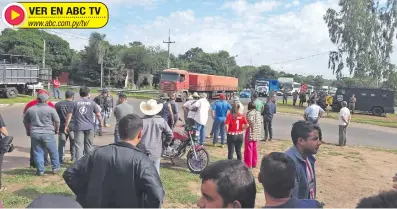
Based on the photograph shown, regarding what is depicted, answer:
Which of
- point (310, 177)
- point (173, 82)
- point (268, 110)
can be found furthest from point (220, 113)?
point (173, 82)

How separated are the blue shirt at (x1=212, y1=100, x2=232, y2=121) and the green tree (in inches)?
1245

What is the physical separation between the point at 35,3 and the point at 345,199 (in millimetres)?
8917

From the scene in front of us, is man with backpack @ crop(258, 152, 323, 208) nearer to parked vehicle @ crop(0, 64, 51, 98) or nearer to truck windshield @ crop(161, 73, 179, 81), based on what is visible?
parked vehicle @ crop(0, 64, 51, 98)

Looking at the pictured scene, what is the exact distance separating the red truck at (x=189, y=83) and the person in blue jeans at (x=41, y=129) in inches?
917

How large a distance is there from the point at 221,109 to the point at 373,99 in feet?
77.2

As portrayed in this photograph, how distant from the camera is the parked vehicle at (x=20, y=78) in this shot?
82.8ft

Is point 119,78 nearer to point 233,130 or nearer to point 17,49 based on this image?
point 17,49

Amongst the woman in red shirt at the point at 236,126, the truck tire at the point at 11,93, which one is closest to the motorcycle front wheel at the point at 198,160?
the woman in red shirt at the point at 236,126

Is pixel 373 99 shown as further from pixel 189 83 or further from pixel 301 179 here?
pixel 301 179

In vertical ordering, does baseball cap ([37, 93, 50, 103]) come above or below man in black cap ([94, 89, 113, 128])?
above

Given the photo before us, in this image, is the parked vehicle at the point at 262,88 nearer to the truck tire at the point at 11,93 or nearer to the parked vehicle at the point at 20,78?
the parked vehicle at the point at 20,78

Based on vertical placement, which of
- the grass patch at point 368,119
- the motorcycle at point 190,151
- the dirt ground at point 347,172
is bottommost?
the dirt ground at point 347,172

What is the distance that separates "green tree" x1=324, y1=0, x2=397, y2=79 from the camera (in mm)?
38406

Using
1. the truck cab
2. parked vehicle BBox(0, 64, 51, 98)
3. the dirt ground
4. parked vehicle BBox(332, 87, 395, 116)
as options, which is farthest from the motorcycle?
parked vehicle BBox(332, 87, 395, 116)
